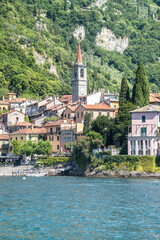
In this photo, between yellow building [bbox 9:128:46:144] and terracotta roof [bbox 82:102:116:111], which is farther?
yellow building [bbox 9:128:46:144]

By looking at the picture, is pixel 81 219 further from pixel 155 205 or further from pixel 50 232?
pixel 155 205

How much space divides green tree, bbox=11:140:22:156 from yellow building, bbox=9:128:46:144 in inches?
111

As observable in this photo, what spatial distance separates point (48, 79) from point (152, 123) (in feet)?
328

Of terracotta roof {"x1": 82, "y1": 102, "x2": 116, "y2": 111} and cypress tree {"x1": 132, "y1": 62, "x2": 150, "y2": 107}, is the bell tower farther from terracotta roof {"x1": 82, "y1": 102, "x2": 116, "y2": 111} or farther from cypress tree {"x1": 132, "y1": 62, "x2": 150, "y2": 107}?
cypress tree {"x1": 132, "y1": 62, "x2": 150, "y2": 107}

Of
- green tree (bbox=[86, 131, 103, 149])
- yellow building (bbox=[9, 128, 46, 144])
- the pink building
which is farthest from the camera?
yellow building (bbox=[9, 128, 46, 144])

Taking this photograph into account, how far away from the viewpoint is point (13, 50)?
185625 millimetres

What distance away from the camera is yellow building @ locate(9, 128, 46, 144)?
11219cm

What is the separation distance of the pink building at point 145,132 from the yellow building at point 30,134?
32911 mm

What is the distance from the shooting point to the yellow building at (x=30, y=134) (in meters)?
112

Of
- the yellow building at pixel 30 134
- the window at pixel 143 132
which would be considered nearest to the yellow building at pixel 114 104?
Result: the yellow building at pixel 30 134

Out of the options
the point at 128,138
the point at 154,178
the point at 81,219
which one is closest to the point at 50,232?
the point at 81,219

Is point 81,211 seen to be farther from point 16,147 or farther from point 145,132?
point 16,147

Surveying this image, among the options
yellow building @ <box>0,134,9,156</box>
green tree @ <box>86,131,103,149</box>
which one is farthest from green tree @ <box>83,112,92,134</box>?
yellow building @ <box>0,134,9,156</box>

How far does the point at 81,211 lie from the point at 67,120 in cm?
6330
